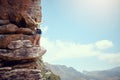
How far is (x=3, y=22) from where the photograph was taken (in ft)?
128

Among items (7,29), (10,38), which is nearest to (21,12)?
(7,29)

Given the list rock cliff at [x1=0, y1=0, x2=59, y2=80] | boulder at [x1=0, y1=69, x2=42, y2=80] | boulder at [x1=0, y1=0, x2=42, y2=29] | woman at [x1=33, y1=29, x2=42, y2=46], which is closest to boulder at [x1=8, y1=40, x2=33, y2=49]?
rock cliff at [x1=0, y1=0, x2=59, y2=80]

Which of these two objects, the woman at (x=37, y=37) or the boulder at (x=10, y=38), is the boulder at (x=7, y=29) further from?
the woman at (x=37, y=37)

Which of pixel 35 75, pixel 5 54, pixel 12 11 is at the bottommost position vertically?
pixel 35 75

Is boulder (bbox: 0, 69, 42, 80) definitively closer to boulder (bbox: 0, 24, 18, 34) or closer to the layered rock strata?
the layered rock strata

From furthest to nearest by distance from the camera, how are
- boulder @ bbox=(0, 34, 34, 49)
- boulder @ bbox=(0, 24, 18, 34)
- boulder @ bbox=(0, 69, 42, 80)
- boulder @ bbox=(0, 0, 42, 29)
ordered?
boulder @ bbox=(0, 0, 42, 29), boulder @ bbox=(0, 24, 18, 34), boulder @ bbox=(0, 34, 34, 49), boulder @ bbox=(0, 69, 42, 80)

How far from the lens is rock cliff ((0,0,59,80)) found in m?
37.1

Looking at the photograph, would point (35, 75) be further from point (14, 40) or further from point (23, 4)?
point (23, 4)

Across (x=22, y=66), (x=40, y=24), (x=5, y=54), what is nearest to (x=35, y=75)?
(x=22, y=66)

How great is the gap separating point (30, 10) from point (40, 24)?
9.94 ft

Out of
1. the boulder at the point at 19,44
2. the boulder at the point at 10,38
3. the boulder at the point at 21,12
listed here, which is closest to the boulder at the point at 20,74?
the boulder at the point at 19,44

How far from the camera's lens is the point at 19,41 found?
38594 millimetres

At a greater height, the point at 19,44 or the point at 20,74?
the point at 19,44

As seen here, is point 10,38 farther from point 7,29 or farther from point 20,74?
point 20,74
